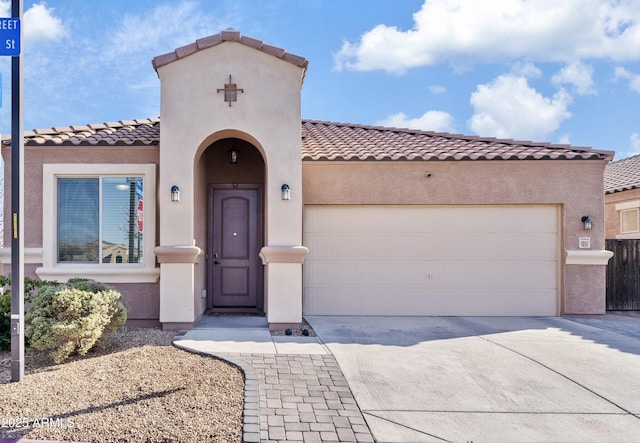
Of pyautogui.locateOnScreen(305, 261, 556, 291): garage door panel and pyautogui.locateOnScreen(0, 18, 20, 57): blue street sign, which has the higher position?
pyautogui.locateOnScreen(0, 18, 20, 57): blue street sign

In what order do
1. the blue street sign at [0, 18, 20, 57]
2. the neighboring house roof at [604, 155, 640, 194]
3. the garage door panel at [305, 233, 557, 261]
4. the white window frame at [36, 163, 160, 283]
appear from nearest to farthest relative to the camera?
the blue street sign at [0, 18, 20, 57] < the white window frame at [36, 163, 160, 283] < the garage door panel at [305, 233, 557, 261] < the neighboring house roof at [604, 155, 640, 194]

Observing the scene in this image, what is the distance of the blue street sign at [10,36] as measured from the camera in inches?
196

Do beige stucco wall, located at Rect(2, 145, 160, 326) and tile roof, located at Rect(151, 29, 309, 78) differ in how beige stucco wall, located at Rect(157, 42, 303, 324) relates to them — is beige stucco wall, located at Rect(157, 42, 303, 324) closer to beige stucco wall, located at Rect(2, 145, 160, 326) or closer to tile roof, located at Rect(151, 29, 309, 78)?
tile roof, located at Rect(151, 29, 309, 78)

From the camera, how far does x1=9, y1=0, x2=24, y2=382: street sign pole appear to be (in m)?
5.06

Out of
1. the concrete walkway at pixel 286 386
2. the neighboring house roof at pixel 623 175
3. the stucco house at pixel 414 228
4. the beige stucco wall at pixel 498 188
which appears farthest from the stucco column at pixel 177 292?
the neighboring house roof at pixel 623 175

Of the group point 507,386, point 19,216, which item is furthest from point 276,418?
point 19,216

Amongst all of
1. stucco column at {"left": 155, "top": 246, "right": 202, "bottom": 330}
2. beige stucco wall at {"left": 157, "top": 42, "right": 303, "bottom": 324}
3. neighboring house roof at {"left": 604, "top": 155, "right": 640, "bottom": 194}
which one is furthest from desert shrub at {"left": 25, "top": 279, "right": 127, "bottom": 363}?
neighboring house roof at {"left": 604, "top": 155, "right": 640, "bottom": 194}

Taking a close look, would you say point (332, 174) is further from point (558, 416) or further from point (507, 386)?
point (558, 416)

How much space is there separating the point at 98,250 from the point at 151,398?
4835 mm

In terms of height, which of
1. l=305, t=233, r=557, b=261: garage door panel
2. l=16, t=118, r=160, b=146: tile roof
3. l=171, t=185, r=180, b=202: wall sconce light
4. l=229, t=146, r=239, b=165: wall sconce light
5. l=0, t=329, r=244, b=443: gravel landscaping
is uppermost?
l=16, t=118, r=160, b=146: tile roof

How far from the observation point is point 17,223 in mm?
5164

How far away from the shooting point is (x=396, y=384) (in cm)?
521

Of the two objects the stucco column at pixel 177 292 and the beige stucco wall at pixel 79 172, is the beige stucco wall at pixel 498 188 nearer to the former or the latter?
the stucco column at pixel 177 292

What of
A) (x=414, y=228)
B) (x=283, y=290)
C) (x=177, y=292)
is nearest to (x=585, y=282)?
(x=414, y=228)
